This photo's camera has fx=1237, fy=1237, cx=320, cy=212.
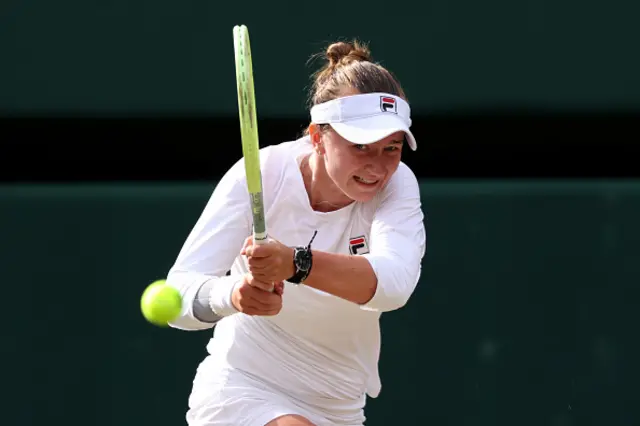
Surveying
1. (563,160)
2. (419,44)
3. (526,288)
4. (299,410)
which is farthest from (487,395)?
(299,410)

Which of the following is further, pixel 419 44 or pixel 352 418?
pixel 419 44

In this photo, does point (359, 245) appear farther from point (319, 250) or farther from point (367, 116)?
point (367, 116)

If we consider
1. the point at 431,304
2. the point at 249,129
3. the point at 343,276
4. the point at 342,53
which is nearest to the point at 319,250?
the point at 343,276

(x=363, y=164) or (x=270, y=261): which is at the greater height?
(x=363, y=164)

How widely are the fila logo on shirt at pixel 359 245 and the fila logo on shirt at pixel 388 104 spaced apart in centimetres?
31

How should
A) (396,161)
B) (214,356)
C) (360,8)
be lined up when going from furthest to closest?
(360,8), (214,356), (396,161)

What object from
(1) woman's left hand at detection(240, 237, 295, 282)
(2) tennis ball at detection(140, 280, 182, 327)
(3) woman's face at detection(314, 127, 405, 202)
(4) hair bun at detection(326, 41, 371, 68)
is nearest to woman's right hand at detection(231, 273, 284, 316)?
(1) woman's left hand at detection(240, 237, 295, 282)

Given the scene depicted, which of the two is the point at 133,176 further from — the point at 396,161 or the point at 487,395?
the point at 396,161

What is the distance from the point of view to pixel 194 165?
14.3ft

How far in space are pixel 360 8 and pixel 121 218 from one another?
109 cm

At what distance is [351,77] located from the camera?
2848 mm

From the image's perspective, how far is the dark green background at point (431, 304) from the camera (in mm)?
4227

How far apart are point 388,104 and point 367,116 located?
7cm

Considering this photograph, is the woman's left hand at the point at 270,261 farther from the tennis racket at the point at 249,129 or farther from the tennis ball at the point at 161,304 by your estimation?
the tennis ball at the point at 161,304
